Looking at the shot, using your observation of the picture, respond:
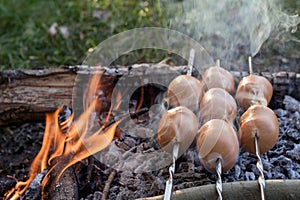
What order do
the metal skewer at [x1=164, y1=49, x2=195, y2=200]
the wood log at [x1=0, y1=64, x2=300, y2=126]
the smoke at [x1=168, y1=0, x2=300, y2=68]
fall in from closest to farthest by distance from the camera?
1. the metal skewer at [x1=164, y1=49, x2=195, y2=200]
2. the wood log at [x1=0, y1=64, x2=300, y2=126]
3. the smoke at [x1=168, y1=0, x2=300, y2=68]

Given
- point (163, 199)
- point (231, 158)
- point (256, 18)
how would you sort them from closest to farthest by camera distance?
point (163, 199)
point (231, 158)
point (256, 18)

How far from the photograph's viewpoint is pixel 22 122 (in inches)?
136

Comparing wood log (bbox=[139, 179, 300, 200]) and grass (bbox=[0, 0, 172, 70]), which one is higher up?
grass (bbox=[0, 0, 172, 70])

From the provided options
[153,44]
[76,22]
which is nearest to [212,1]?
[153,44]

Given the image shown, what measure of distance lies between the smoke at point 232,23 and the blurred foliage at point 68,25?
1.24 ft

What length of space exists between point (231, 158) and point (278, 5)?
5.68ft

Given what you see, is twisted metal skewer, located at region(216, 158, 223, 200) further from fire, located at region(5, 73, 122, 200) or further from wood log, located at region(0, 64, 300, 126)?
wood log, located at region(0, 64, 300, 126)

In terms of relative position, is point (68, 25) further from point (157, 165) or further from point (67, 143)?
point (157, 165)

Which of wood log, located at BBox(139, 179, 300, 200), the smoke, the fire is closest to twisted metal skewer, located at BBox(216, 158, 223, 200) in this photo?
wood log, located at BBox(139, 179, 300, 200)

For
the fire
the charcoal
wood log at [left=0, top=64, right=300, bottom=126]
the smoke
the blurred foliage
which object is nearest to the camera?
the charcoal

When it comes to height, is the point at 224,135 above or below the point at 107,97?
below

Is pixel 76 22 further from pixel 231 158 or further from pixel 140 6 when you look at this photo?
pixel 231 158

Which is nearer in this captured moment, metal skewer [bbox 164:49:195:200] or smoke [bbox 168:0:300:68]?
metal skewer [bbox 164:49:195:200]

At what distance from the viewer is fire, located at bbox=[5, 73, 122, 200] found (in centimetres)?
278
